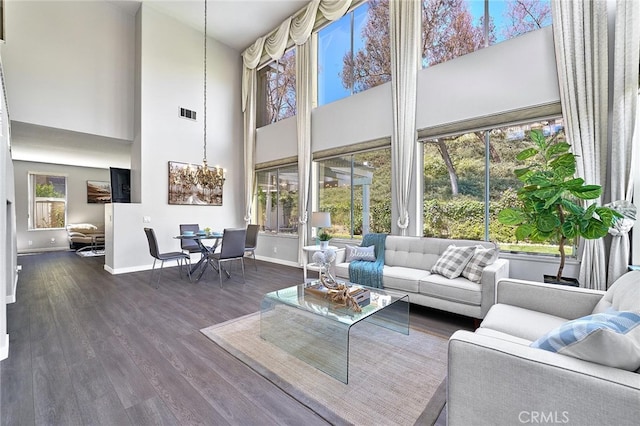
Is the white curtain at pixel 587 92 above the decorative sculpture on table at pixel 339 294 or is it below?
above

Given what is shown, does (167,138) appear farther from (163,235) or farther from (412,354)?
(412,354)

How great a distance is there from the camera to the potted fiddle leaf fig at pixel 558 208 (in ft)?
8.32

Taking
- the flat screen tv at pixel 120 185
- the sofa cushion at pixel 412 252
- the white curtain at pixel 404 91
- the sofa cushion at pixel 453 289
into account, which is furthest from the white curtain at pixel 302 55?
the flat screen tv at pixel 120 185

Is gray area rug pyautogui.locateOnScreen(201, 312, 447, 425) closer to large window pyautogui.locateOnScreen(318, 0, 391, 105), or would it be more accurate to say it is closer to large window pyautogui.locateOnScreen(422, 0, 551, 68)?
large window pyautogui.locateOnScreen(422, 0, 551, 68)

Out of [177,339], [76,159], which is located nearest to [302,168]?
[177,339]

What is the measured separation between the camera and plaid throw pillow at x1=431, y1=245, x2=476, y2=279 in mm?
3195

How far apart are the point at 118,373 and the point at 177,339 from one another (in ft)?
1.89

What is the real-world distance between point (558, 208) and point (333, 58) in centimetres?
477

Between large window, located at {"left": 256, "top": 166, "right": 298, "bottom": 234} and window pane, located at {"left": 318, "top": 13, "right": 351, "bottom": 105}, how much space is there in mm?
1782

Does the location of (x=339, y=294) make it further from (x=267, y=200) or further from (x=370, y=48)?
(x=267, y=200)

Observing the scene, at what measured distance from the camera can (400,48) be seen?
4324mm

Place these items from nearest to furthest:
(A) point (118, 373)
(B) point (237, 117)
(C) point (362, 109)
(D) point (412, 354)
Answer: (A) point (118, 373) < (D) point (412, 354) < (C) point (362, 109) < (B) point (237, 117)

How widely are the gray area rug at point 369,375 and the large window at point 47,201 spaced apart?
9.62 meters

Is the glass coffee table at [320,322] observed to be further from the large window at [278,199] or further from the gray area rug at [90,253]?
the gray area rug at [90,253]
